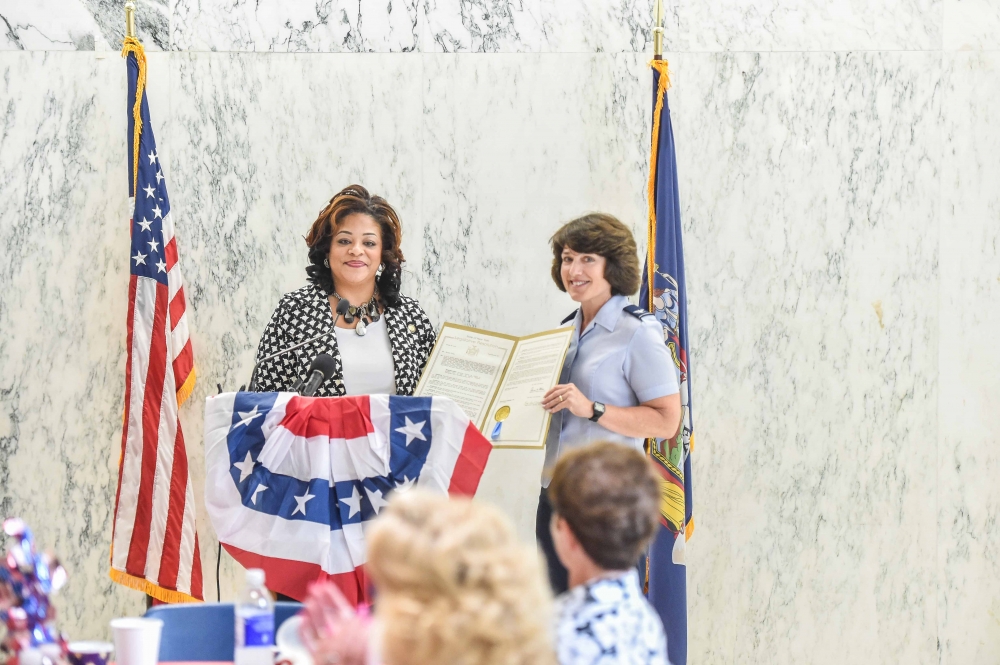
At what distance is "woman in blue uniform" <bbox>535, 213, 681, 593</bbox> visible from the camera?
2992 mm

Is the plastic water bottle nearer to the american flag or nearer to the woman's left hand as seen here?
the woman's left hand

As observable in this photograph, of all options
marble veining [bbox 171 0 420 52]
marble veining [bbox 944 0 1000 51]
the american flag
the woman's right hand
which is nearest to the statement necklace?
the american flag

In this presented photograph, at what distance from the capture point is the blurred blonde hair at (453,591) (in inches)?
42.7

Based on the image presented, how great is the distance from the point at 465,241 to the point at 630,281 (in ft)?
3.40

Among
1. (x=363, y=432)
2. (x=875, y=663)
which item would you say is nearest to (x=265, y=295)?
(x=363, y=432)

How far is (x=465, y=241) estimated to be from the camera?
396cm

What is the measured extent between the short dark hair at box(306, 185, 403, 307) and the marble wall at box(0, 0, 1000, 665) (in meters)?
0.63

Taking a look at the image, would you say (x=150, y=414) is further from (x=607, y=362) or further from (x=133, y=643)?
(x=133, y=643)

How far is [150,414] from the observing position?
357 centimetres

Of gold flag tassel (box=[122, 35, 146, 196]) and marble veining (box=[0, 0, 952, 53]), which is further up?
marble veining (box=[0, 0, 952, 53])

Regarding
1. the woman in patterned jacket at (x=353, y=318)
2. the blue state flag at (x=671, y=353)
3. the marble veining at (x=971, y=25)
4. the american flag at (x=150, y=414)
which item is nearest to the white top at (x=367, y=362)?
the woman in patterned jacket at (x=353, y=318)

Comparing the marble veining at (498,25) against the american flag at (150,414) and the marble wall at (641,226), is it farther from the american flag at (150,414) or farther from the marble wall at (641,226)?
the american flag at (150,414)

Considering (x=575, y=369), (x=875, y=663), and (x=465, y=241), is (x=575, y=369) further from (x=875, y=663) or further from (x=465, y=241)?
(x=875, y=663)

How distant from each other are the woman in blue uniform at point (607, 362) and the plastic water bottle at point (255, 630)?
54.4 inches
